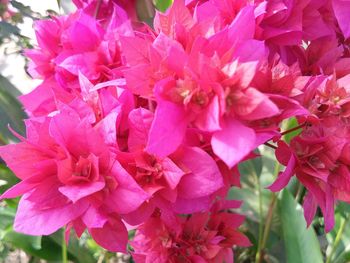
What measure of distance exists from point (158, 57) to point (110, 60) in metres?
0.15

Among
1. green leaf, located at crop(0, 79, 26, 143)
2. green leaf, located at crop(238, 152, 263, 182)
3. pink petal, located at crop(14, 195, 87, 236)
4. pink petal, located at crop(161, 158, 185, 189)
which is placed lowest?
green leaf, located at crop(238, 152, 263, 182)

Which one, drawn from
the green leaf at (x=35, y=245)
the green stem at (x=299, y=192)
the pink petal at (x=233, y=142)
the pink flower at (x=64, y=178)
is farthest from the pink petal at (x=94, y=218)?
the green stem at (x=299, y=192)

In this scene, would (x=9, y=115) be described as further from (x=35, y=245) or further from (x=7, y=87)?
(x=35, y=245)

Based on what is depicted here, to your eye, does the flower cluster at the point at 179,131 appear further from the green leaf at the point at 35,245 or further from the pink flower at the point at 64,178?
the green leaf at the point at 35,245

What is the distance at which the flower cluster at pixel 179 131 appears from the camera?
320 millimetres

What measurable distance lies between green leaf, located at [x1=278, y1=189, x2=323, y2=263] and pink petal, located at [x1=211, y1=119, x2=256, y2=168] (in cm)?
45

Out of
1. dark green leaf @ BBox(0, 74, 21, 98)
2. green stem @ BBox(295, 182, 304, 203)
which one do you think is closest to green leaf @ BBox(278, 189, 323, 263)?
green stem @ BBox(295, 182, 304, 203)

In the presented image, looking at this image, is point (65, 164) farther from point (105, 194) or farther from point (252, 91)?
point (252, 91)

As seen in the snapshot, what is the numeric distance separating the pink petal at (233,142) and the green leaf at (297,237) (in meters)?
0.45

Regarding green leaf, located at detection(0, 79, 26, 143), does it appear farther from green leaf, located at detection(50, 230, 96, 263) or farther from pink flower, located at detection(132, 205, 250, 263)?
pink flower, located at detection(132, 205, 250, 263)

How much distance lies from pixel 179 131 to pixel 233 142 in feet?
0.15

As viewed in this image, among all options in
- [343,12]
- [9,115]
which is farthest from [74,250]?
[343,12]

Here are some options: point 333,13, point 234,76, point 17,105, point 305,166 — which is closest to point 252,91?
point 234,76

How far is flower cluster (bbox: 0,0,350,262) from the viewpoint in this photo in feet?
1.05
